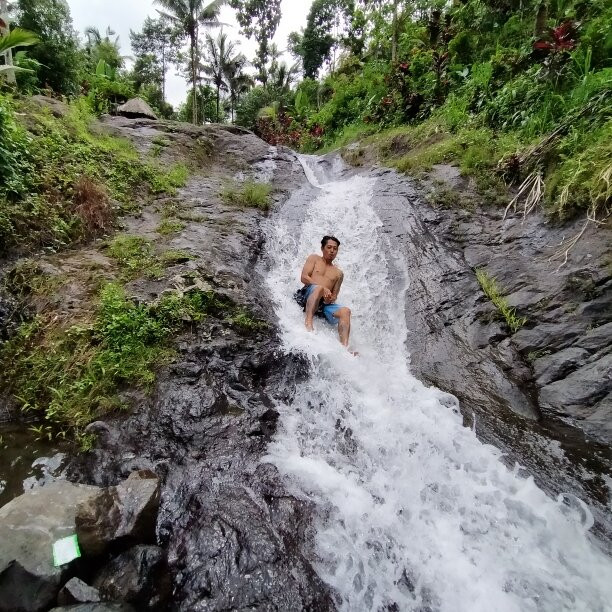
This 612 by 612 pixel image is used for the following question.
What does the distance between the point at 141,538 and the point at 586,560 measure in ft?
8.95

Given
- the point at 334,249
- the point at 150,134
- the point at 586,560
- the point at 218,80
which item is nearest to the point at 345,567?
the point at 586,560

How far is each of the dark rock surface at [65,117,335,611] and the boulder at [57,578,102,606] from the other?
0.42m

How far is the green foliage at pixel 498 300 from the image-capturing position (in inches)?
168

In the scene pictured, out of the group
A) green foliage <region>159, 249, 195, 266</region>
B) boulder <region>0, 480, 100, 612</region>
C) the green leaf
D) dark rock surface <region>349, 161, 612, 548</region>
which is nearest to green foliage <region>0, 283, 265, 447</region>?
boulder <region>0, 480, 100, 612</region>

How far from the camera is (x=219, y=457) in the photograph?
300 cm

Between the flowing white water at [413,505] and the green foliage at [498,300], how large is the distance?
4.09 feet

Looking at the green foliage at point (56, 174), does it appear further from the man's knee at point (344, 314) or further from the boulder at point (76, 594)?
the boulder at point (76, 594)

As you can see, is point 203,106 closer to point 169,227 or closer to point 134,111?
point 134,111

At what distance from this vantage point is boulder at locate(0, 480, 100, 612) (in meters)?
1.98

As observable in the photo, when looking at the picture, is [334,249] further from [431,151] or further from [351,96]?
[351,96]

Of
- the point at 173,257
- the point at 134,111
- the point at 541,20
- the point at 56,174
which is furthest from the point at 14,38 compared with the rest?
the point at 541,20

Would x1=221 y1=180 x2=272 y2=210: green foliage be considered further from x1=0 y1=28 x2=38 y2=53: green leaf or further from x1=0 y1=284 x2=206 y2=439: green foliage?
x1=0 y1=284 x2=206 y2=439: green foliage

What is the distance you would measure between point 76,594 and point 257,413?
1724mm

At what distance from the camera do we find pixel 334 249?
17.6 ft
